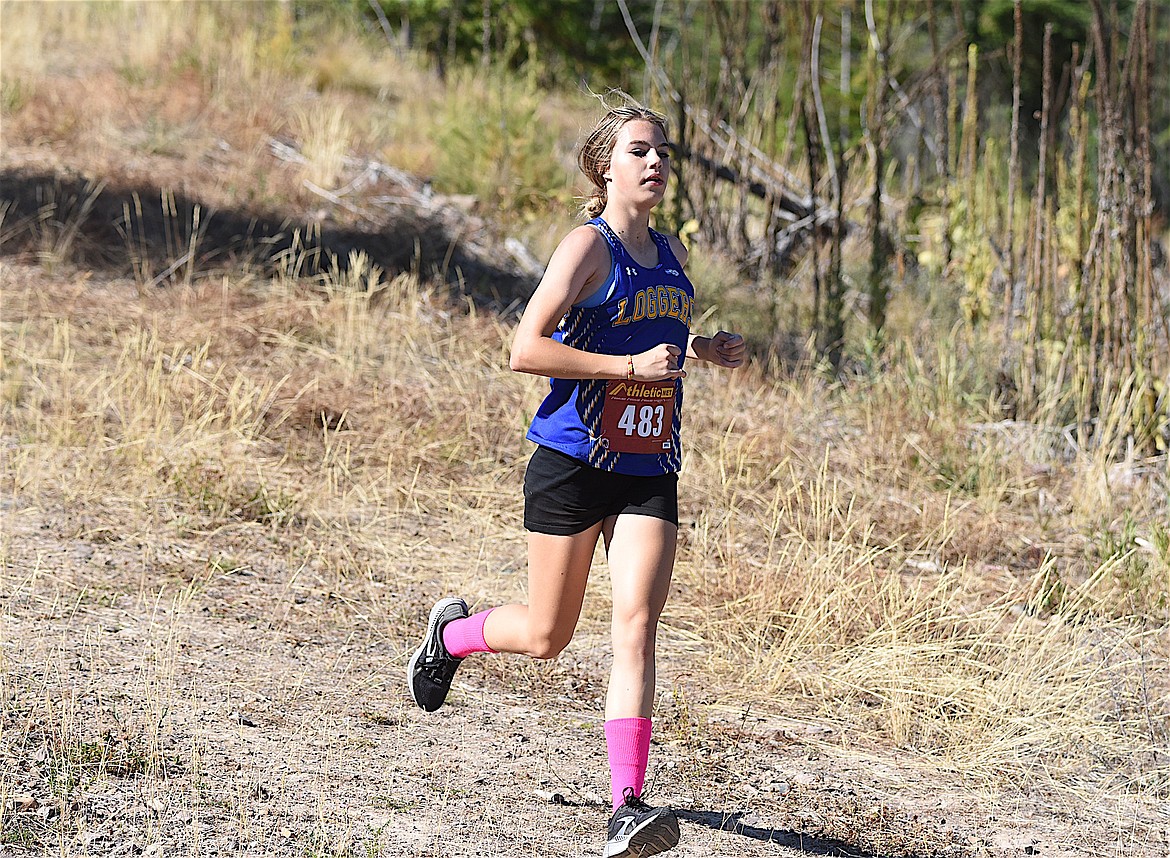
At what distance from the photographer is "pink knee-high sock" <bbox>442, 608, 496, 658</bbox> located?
350 centimetres

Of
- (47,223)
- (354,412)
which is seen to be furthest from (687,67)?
(47,223)

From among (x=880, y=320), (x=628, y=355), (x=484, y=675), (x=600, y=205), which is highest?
(x=600, y=205)

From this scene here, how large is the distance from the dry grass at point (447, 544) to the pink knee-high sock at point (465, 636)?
0.32 meters

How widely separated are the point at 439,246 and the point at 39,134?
2.90m

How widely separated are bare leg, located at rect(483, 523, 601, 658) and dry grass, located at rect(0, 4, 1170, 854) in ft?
1.55

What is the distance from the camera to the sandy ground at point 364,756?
306cm

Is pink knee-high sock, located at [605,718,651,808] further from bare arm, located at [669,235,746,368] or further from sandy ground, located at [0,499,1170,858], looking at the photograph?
bare arm, located at [669,235,746,368]

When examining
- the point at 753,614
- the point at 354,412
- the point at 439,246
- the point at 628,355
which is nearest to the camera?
the point at 628,355

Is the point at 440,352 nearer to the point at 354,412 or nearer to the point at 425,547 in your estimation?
the point at 354,412

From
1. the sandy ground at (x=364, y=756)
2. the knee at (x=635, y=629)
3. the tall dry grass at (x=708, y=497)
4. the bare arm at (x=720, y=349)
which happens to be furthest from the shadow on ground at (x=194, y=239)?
the knee at (x=635, y=629)

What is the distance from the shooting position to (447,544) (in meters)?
5.09

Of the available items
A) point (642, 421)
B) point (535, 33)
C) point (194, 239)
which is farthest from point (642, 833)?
point (535, 33)

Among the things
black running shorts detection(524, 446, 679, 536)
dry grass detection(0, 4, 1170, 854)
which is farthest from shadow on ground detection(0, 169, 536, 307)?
black running shorts detection(524, 446, 679, 536)

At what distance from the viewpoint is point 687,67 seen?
807 centimetres
